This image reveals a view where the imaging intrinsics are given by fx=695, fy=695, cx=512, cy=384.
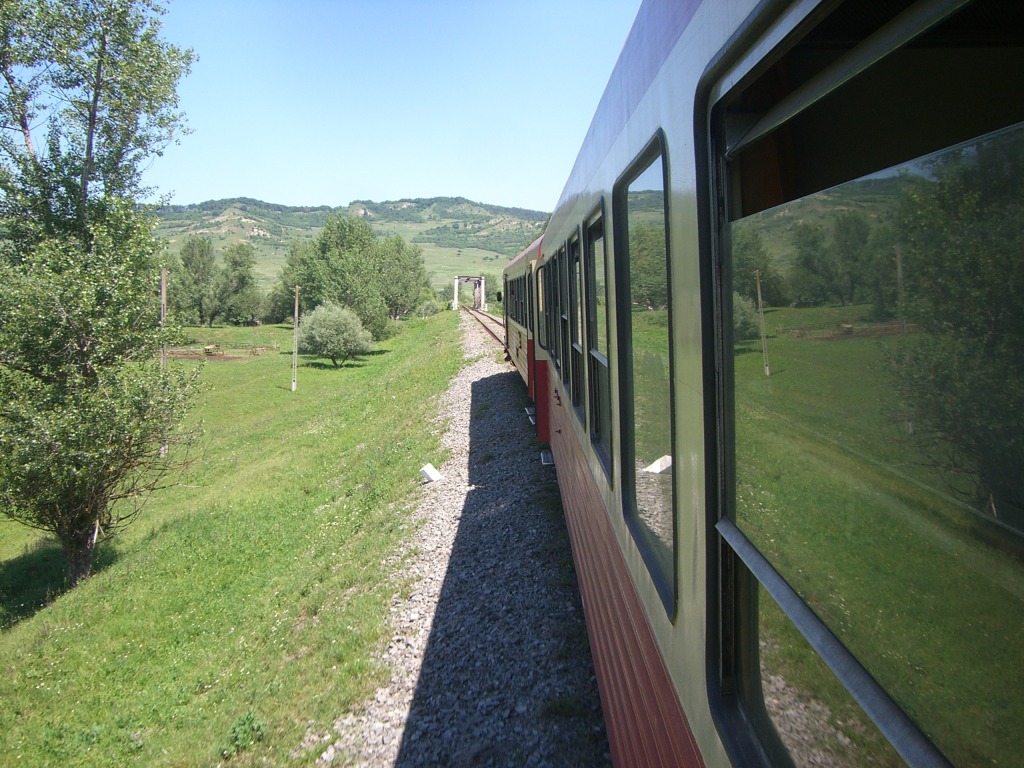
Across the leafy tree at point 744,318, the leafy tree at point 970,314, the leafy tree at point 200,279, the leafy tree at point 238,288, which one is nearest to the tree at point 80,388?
the leafy tree at point 744,318

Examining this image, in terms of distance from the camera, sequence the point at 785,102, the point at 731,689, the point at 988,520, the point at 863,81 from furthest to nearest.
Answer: the point at 731,689
the point at 785,102
the point at 863,81
the point at 988,520

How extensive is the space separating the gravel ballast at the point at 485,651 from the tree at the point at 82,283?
22.3 ft

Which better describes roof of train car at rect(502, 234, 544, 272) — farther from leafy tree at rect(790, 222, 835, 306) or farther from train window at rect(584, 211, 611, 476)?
leafy tree at rect(790, 222, 835, 306)

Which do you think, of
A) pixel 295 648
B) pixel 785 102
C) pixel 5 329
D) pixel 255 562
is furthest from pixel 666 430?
pixel 5 329

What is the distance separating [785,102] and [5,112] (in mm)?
17818

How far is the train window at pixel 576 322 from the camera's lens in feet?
13.8

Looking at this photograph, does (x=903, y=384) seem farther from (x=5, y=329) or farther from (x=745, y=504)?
(x=5, y=329)

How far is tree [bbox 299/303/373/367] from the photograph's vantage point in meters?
42.3

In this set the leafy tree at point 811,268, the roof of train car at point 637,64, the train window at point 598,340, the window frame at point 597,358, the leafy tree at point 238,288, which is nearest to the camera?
the leafy tree at point 811,268

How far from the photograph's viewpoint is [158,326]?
530 inches

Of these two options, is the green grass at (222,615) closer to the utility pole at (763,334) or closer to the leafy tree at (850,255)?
the utility pole at (763,334)

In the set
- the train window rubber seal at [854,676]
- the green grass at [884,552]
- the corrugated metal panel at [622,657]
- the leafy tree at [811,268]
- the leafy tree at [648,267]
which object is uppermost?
the leafy tree at [648,267]

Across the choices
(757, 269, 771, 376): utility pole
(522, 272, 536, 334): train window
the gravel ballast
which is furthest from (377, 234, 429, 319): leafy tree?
(757, 269, 771, 376): utility pole

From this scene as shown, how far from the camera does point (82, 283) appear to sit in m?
12.1
